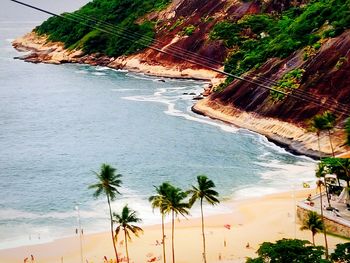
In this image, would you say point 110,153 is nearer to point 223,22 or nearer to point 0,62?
point 223,22

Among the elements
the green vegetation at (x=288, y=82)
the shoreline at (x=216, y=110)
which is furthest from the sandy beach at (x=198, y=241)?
the green vegetation at (x=288, y=82)

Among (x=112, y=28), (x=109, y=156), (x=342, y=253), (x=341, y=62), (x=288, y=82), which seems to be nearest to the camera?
(x=342, y=253)

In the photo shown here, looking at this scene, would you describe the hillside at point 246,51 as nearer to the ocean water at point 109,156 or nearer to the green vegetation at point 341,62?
the green vegetation at point 341,62

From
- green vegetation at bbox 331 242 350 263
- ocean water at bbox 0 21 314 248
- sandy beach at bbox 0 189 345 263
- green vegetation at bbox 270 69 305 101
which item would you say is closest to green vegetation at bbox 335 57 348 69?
green vegetation at bbox 270 69 305 101

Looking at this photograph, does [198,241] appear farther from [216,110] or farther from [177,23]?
[177,23]

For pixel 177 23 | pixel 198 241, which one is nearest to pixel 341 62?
pixel 198 241
